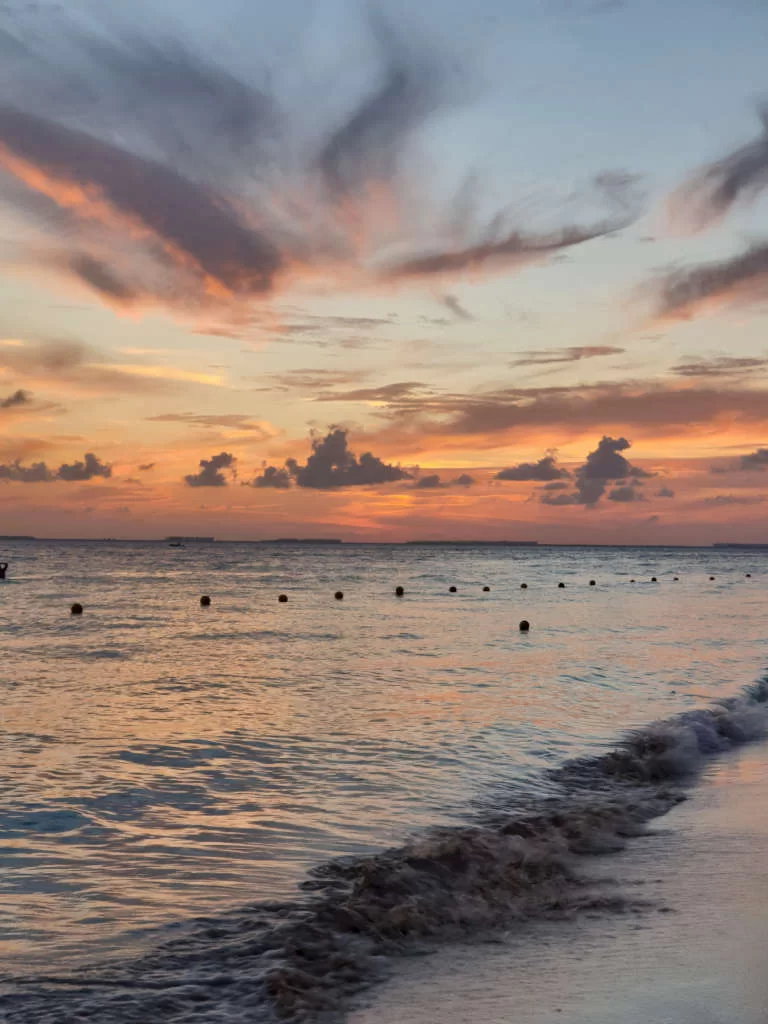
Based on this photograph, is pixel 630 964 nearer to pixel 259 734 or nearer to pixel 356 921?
pixel 356 921

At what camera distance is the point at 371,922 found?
7.07 metres

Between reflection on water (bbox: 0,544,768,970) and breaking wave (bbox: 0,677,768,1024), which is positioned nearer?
breaking wave (bbox: 0,677,768,1024)

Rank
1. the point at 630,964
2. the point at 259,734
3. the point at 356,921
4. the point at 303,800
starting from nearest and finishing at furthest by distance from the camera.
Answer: the point at 630,964 < the point at 356,921 < the point at 303,800 < the point at 259,734

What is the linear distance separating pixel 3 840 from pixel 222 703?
8.90 m

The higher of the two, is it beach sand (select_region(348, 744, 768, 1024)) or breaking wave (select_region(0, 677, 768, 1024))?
beach sand (select_region(348, 744, 768, 1024))

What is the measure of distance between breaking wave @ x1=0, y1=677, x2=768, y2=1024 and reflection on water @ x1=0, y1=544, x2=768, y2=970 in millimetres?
473

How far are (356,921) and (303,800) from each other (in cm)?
372

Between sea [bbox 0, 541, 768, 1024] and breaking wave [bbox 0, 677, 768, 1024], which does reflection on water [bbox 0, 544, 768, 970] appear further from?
breaking wave [bbox 0, 677, 768, 1024]

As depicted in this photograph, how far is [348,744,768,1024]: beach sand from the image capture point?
5.43m

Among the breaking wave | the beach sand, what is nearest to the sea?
the breaking wave

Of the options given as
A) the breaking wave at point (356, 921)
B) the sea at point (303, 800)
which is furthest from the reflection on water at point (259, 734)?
the breaking wave at point (356, 921)

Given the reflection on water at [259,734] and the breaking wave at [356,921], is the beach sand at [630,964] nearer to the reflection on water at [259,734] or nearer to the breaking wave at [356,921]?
the breaking wave at [356,921]

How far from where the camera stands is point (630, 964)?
241 inches

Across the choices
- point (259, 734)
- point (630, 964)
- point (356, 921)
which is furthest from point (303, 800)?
point (630, 964)
